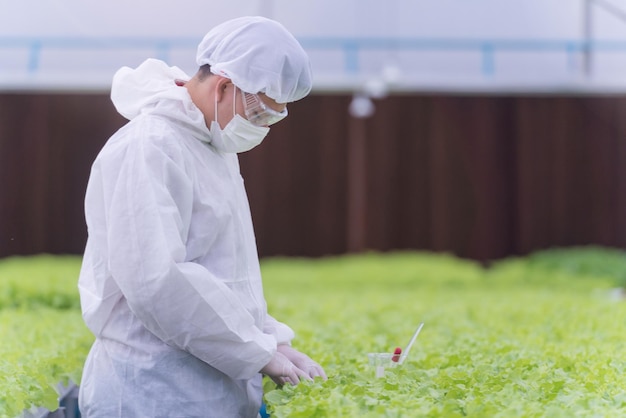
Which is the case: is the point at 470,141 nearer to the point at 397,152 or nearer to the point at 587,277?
the point at 397,152

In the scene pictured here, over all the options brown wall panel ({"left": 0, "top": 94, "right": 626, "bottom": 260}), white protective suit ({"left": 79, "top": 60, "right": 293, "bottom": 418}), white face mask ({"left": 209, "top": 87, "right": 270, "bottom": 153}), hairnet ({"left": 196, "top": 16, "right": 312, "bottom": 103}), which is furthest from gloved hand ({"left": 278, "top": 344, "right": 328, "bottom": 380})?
brown wall panel ({"left": 0, "top": 94, "right": 626, "bottom": 260})

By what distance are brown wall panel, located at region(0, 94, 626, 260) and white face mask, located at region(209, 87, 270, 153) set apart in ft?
32.3

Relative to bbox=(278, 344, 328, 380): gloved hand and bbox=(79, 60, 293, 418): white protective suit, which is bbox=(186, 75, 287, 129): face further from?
bbox=(278, 344, 328, 380): gloved hand

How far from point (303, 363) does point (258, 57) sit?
88 cm

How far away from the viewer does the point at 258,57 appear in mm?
2328

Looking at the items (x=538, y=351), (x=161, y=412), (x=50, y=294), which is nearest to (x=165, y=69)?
(x=161, y=412)

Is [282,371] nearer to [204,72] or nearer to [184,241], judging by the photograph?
[184,241]

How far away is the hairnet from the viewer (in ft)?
7.64

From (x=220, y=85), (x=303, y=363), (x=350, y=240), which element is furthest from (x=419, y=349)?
(x=350, y=240)

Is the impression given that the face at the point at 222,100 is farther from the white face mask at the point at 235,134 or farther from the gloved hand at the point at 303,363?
the gloved hand at the point at 303,363

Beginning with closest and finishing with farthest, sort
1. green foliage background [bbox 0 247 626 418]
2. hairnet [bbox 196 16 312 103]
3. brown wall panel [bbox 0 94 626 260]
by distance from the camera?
green foliage background [bbox 0 247 626 418], hairnet [bbox 196 16 312 103], brown wall panel [bbox 0 94 626 260]

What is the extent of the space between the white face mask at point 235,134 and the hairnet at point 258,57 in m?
0.08

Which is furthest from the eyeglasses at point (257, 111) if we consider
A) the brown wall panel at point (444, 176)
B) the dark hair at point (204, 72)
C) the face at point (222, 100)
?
the brown wall panel at point (444, 176)

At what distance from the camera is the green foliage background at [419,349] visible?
2141 mm
